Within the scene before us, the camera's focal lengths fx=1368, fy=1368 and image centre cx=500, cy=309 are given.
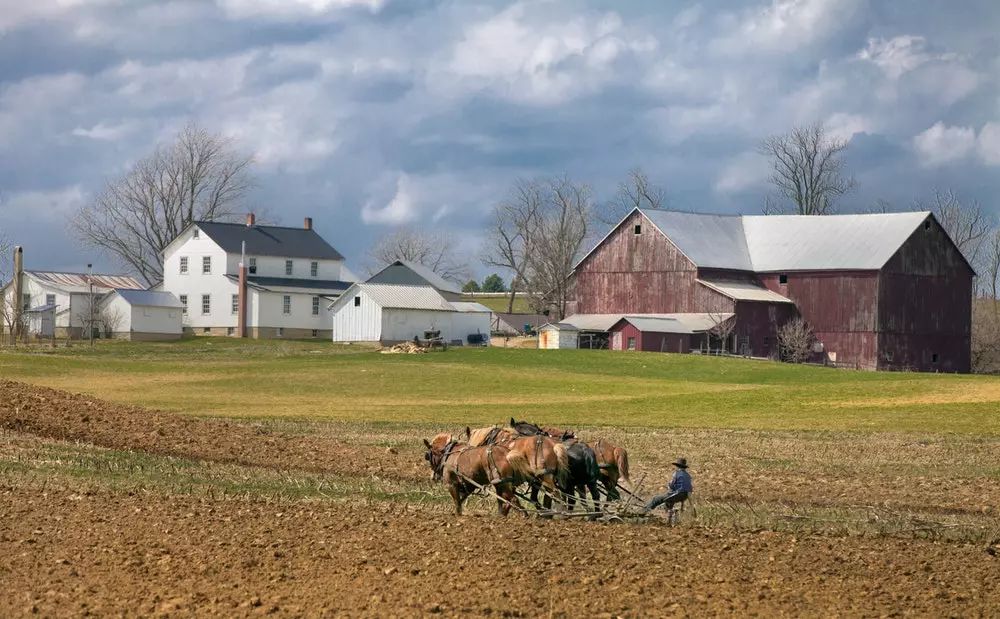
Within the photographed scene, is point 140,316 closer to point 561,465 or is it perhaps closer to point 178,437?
point 178,437

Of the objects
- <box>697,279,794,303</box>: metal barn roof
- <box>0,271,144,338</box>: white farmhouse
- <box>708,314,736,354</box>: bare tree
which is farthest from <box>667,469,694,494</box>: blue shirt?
<box>0,271,144,338</box>: white farmhouse

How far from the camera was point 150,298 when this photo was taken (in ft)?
317

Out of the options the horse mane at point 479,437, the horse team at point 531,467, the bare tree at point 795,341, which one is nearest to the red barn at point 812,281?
the bare tree at point 795,341

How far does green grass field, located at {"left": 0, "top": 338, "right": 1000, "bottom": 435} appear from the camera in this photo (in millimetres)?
42000

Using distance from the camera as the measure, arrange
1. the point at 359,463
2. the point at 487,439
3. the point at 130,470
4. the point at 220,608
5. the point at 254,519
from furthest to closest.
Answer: the point at 359,463
the point at 130,470
the point at 487,439
the point at 254,519
the point at 220,608

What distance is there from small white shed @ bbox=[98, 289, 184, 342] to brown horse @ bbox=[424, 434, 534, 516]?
7986 centimetres

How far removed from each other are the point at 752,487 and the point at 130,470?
1056 cm

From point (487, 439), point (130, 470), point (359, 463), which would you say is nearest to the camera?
point (487, 439)

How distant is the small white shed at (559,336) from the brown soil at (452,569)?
7298 centimetres

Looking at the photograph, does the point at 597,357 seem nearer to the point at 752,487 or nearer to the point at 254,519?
the point at 752,487

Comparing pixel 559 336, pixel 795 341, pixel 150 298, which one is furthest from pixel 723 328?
pixel 150 298

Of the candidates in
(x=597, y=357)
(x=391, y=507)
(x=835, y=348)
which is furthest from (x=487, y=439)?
(x=835, y=348)

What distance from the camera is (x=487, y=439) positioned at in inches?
736

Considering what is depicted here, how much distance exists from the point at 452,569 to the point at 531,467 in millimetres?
3715
